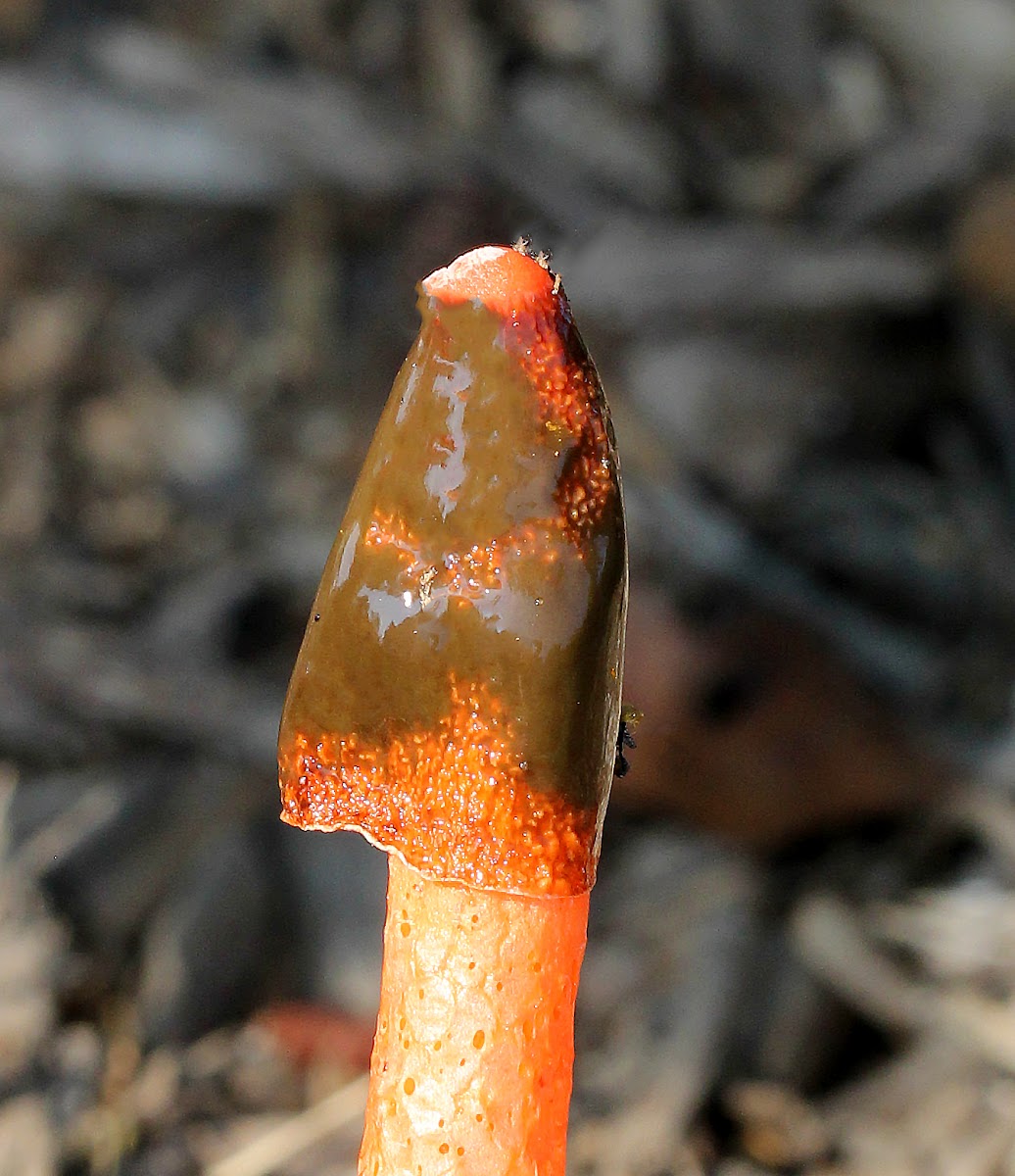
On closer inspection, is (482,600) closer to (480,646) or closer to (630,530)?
(480,646)

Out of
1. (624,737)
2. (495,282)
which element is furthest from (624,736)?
(495,282)

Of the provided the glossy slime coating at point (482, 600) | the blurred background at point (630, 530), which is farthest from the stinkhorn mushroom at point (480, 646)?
the blurred background at point (630, 530)

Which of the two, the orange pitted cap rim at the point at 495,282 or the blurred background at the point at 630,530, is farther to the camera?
the blurred background at the point at 630,530

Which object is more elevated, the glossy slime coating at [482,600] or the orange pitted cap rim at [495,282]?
the orange pitted cap rim at [495,282]

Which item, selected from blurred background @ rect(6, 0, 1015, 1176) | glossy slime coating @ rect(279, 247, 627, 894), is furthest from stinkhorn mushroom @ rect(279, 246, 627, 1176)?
blurred background @ rect(6, 0, 1015, 1176)

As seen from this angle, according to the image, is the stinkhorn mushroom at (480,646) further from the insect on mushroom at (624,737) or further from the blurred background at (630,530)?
the blurred background at (630,530)
